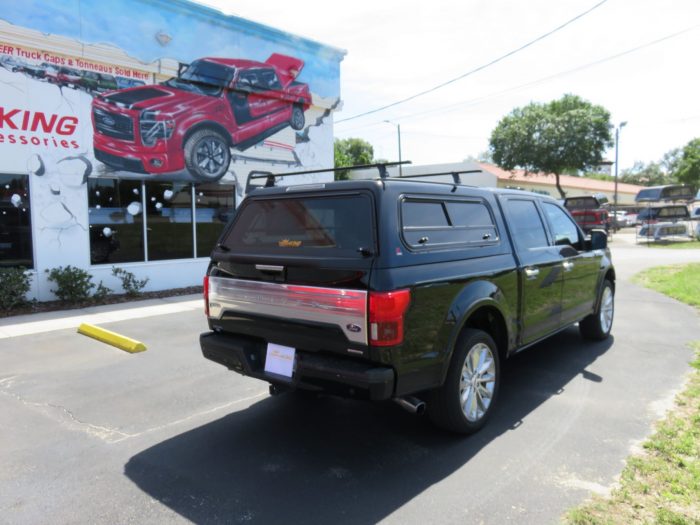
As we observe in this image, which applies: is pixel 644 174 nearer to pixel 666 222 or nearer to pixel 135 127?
pixel 666 222

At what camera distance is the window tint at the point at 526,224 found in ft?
15.8

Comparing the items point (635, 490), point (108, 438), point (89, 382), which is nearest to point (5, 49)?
point (89, 382)

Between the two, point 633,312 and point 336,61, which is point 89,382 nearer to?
point 633,312

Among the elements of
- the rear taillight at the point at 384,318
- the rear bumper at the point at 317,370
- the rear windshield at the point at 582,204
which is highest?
the rear windshield at the point at 582,204

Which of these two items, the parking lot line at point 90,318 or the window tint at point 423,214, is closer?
the window tint at point 423,214

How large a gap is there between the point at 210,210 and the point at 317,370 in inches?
371

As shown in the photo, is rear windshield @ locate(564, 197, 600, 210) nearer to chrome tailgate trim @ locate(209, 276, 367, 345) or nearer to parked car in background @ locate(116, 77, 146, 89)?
parked car in background @ locate(116, 77, 146, 89)

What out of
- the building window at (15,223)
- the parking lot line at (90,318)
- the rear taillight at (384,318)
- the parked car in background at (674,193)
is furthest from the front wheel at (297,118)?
the parked car in background at (674,193)

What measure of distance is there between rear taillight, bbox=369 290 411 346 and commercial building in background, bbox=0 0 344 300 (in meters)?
6.48

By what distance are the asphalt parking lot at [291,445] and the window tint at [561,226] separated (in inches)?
53.0

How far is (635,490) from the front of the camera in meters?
3.09

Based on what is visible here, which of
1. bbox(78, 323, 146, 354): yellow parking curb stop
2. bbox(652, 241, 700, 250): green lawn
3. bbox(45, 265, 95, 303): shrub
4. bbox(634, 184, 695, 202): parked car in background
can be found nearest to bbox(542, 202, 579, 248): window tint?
bbox(78, 323, 146, 354): yellow parking curb stop

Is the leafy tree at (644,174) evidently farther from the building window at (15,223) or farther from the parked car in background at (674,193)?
the building window at (15,223)

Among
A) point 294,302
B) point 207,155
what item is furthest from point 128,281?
point 294,302
